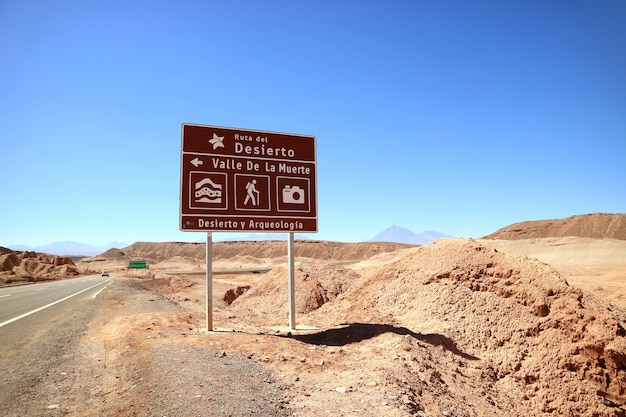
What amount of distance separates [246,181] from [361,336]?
501 cm

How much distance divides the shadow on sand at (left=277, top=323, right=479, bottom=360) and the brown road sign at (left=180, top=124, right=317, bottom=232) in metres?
2.88

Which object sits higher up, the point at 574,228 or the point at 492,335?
the point at 574,228

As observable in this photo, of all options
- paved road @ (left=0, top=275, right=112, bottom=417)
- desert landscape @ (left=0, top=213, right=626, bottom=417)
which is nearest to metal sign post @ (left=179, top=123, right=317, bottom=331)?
desert landscape @ (left=0, top=213, right=626, bottom=417)

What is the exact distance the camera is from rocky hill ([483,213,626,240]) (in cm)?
7650

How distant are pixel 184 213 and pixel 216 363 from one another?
4.60 meters

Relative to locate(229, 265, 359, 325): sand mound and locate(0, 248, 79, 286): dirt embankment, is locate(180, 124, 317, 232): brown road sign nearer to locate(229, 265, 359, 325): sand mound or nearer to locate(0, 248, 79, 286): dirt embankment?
locate(229, 265, 359, 325): sand mound

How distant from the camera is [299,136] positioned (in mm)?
11336

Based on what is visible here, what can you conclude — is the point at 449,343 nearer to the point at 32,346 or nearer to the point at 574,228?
the point at 32,346

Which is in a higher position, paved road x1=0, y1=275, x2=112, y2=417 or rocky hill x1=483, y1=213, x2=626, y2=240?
rocky hill x1=483, y1=213, x2=626, y2=240

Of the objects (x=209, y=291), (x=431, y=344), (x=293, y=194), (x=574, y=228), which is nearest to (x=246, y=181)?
(x=293, y=194)

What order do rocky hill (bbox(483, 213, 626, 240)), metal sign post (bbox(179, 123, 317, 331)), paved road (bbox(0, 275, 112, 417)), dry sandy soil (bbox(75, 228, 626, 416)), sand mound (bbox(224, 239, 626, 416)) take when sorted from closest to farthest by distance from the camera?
1. paved road (bbox(0, 275, 112, 417))
2. dry sandy soil (bbox(75, 228, 626, 416))
3. sand mound (bbox(224, 239, 626, 416))
4. metal sign post (bbox(179, 123, 317, 331))
5. rocky hill (bbox(483, 213, 626, 240))

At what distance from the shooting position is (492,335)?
8680mm

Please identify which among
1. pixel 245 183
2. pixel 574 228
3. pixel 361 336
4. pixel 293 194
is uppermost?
pixel 574 228

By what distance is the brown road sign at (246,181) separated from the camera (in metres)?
9.96
